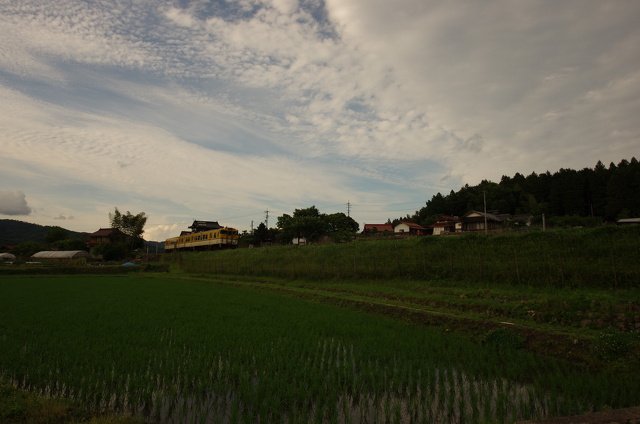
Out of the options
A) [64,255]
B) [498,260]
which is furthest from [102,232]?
[498,260]

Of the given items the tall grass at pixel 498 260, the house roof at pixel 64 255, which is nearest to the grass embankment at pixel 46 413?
the tall grass at pixel 498 260

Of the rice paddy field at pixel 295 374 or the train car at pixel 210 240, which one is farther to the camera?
the train car at pixel 210 240

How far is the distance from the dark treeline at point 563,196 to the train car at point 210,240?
28.4m

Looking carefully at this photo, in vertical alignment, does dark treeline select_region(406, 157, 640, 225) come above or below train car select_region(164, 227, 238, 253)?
above

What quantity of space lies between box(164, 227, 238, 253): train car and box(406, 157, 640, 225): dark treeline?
2836cm

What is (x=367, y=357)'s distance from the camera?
6.68m

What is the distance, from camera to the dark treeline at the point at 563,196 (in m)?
41.2

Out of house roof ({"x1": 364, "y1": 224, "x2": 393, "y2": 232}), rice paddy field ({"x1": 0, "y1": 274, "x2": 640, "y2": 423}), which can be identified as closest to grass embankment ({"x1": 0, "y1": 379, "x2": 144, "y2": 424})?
rice paddy field ({"x1": 0, "y1": 274, "x2": 640, "y2": 423})

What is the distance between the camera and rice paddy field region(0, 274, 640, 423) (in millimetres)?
4445

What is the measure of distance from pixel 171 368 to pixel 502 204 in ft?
218

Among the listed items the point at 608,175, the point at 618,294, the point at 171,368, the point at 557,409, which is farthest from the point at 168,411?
the point at 608,175

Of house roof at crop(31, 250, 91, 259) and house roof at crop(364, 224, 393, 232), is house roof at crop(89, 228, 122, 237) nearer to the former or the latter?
house roof at crop(31, 250, 91, 259)

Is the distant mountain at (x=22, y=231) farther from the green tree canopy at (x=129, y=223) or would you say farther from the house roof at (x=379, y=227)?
the house roof at (x=379, y=227)

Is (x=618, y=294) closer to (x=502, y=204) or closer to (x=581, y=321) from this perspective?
(x=581, y=321)
